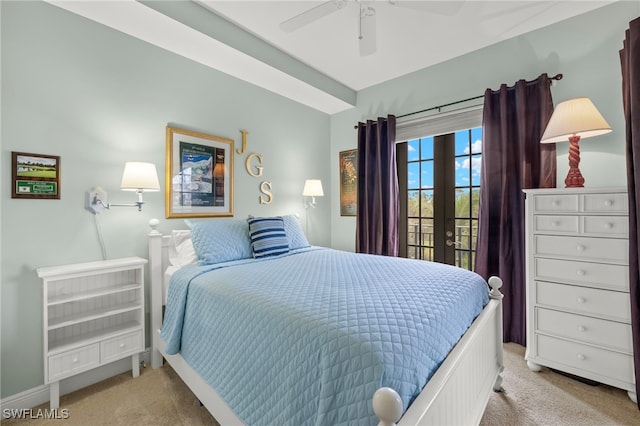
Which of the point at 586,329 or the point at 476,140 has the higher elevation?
the point at 476,140

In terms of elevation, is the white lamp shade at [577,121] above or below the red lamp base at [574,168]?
above

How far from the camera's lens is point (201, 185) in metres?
2.58

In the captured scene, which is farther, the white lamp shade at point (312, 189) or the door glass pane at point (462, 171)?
the white lamp shade at point (312, 189)

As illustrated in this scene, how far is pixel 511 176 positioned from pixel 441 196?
753 millimetres

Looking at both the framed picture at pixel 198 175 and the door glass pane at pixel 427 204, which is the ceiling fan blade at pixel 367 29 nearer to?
the framed picture at pixel 198 175

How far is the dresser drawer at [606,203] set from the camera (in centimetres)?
173

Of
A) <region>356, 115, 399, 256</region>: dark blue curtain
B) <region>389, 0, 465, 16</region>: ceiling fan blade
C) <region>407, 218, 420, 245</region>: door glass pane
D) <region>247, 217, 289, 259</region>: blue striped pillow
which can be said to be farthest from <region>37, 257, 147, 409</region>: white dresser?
<region>407, 218, 420, 245</region>: door glass pane

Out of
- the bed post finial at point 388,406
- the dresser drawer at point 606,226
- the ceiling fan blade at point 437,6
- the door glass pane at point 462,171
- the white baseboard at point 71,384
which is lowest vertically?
the white baseboard at point 71,384

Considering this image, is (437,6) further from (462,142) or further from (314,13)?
(462,142)

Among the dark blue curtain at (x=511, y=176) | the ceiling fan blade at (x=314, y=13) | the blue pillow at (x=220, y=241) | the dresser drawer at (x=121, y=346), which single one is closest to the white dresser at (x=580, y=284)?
the dark blue curtain at (x=511, y=176)

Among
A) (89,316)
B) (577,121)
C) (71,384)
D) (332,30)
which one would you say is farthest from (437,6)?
(71,384)

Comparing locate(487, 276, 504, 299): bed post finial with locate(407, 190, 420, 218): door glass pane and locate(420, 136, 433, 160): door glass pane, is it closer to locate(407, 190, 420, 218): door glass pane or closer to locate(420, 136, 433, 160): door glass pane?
locate(407, 190, 420, 218): door glass pane

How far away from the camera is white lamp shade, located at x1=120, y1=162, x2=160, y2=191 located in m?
1.92

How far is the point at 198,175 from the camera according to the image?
255 centimetres
